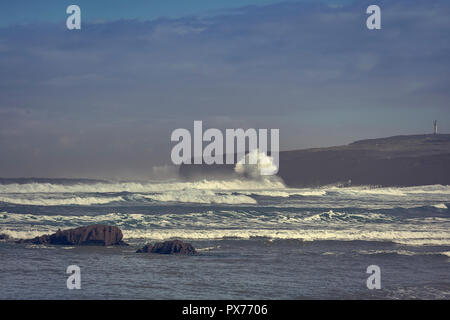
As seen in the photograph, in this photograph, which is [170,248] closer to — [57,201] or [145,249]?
[145,249]

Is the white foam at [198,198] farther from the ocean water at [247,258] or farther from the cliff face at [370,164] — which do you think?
the cliff face at [370,164]

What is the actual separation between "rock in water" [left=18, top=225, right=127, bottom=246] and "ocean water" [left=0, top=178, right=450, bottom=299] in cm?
49

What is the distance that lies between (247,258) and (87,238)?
528cm

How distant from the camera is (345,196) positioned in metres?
46.3

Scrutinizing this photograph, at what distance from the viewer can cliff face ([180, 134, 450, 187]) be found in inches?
2580

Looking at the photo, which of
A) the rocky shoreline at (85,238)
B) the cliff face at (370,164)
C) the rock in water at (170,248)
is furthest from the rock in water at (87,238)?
the cliff face at (370,164)

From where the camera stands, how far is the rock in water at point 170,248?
17.2 meters

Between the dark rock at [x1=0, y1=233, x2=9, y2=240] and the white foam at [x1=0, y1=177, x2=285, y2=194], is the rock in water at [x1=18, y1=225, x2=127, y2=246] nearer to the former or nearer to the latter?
the dark rock at [x1=0, y1=233, x2=9, y2=240]

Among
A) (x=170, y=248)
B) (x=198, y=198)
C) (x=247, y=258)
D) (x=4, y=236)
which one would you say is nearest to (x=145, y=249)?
(x=170, y=248)

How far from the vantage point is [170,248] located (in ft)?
56.3
